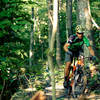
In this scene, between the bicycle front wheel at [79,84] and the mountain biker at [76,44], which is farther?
the bicycle front wheel at [79,84]

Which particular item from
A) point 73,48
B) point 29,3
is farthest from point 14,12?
point 73,48

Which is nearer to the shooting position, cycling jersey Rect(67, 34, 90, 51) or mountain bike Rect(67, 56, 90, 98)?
cycling jersey Rect(67, 34, 90, 51)

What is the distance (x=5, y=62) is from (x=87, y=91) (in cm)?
357

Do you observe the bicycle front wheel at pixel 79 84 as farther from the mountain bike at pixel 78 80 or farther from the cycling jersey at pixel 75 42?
the cycling jersey at pixel 75 42

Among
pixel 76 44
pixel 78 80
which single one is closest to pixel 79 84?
pixel 78 80

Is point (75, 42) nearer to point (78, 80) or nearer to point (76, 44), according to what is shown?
point (76, 44)

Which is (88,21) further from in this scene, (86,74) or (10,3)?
(10,3)

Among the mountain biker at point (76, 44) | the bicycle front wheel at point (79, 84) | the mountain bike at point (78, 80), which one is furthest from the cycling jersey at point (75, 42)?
the bicycle front wheel at point (79, 84)

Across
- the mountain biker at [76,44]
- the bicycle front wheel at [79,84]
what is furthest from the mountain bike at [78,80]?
the mountain biker at [76,44]

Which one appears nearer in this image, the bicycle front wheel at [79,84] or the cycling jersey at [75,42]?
the cycling jersey at [75,42]

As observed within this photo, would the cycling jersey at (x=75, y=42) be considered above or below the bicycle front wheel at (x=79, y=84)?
above

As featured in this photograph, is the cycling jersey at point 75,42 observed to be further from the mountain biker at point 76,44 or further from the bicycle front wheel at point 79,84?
the bicycle front wheel at point 79,84

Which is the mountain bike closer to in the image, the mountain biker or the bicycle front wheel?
the bicycle front wheel

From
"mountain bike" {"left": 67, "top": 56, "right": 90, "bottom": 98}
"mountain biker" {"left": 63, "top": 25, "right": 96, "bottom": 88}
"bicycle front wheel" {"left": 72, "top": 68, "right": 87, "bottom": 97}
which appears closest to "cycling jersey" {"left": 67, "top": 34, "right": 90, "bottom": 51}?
"mountain biker" {"left": 63, "top": 25, "right": 96, "bottom": 88}
